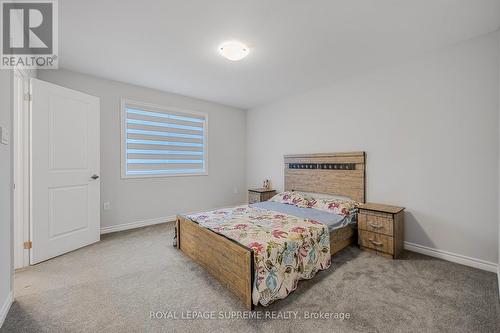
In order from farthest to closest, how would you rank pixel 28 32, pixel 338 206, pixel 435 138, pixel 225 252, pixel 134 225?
pixel 134 225 < pixel 338 206 < pixel 435 138 < pixel 28 32 < pixel 225 252

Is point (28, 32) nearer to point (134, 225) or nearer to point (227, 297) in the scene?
point (134, 225)

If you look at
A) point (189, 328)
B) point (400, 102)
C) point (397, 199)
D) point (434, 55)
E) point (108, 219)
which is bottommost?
point (189, 328)

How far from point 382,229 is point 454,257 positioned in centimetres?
77

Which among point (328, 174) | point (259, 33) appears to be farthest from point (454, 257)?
point (259, 33)

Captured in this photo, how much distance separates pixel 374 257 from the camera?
2459 millimetres

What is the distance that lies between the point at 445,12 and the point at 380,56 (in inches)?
28.7

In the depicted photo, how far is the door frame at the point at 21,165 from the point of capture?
224 cm

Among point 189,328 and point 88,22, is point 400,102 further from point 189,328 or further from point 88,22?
point 88,22

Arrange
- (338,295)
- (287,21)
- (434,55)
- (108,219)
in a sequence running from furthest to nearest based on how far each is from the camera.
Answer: (108,219), (434,55), (287,21), (338,295)

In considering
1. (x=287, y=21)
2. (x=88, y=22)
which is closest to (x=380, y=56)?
(x=287, y=21)

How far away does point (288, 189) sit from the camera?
407cm

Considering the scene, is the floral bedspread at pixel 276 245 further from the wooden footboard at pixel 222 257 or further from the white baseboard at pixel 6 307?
the white baseboard at pixel 6 307

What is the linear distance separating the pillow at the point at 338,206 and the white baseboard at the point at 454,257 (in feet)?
2.44

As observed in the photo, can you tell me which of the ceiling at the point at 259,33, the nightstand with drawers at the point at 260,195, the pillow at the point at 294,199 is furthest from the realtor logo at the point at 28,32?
the nightstand with drawers at the point at 260,195
